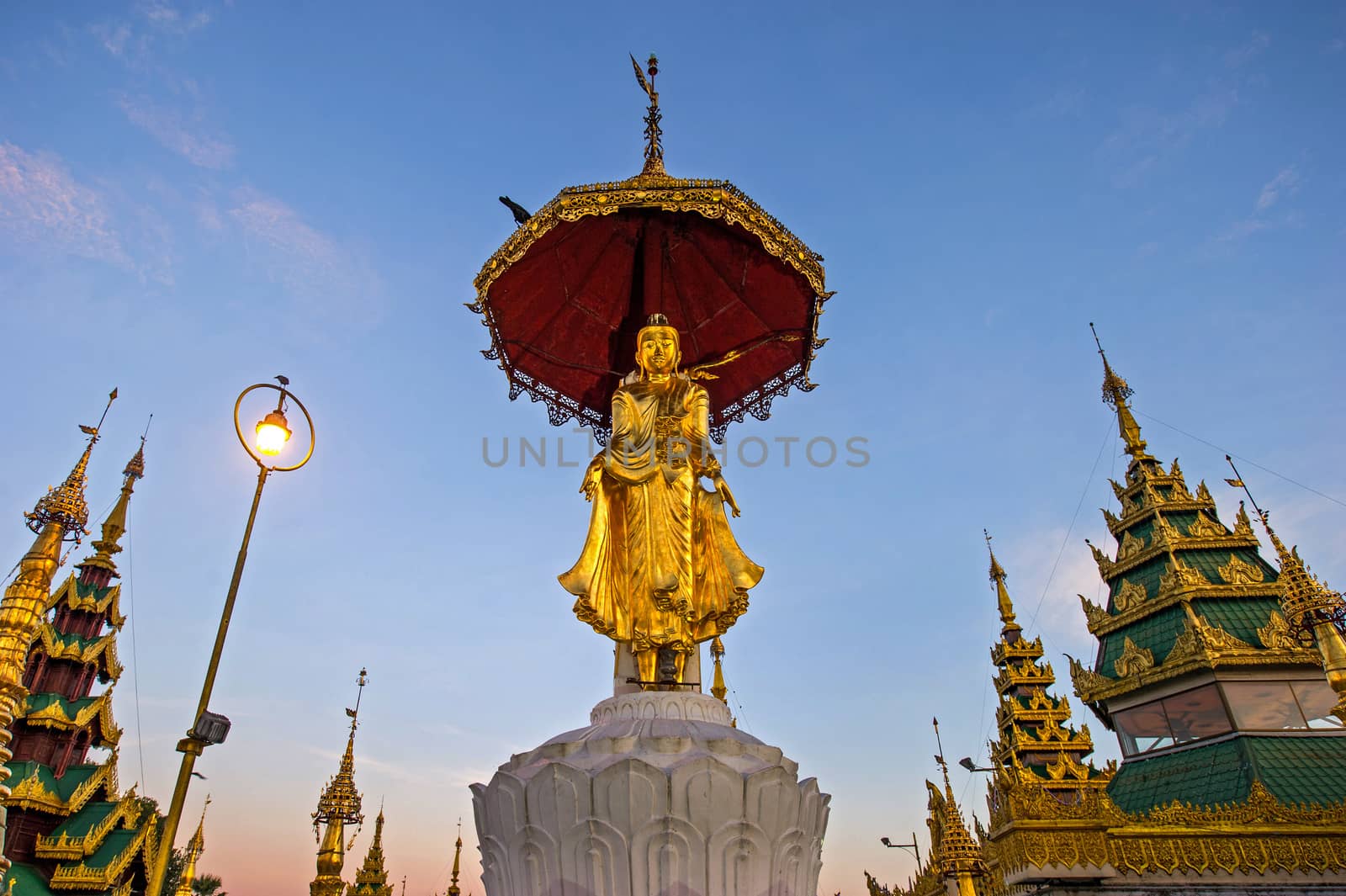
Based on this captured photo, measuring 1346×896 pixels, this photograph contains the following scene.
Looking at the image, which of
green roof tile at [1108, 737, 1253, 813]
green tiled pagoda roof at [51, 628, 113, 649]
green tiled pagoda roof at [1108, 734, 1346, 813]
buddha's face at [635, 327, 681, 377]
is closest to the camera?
buddha's face at [635, 327, 681, 377]

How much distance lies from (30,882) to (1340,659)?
26996mm

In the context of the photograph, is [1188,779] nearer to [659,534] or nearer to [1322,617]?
[1322,617]

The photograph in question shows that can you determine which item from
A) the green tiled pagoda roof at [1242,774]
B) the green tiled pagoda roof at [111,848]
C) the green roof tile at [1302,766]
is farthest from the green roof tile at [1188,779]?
the green tiled pagoda roof at [111,848]

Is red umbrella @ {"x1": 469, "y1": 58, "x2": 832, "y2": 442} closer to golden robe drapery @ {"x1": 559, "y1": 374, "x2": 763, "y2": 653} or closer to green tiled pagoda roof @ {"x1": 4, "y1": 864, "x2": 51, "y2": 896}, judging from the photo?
golden robe drapery @ {"x1": 559, "y1": 374, "x2": 763, "y2": 653}

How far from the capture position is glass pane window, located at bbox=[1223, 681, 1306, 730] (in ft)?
49.9

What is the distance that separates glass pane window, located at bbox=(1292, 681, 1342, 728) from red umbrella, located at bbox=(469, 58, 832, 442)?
48.1ft

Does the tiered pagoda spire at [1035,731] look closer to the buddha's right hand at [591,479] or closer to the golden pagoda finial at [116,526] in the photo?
the buddha's right hand at [591,479]

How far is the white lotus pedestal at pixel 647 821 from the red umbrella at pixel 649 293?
4.04m

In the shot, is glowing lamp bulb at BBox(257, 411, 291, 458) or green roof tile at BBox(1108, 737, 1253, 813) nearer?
glowing lamp bulb at BBox(257, 411, 291, 458)

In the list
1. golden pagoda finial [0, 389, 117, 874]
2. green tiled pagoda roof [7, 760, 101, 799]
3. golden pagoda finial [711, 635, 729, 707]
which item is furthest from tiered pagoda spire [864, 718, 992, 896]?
green tiled pagoda roof [7, 760, 101, 799]

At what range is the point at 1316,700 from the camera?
1545 centimetres

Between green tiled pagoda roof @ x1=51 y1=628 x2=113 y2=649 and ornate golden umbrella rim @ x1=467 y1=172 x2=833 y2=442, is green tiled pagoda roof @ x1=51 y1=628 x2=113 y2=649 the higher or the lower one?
the higher one

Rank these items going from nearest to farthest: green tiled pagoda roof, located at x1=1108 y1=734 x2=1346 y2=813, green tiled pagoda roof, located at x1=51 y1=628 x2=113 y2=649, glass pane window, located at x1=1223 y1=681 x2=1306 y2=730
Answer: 1. green tiled pagoda roof, located at x1=1108 y1=734 x2=1346 y2=813
2. glass pane window, located at x1=1223 y1=681 x2=1306 y2=730
3. green tiled pagoda roof, located at x1=51 y1=628 x2=113 y2=649

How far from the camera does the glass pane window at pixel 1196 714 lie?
51.2 feet
